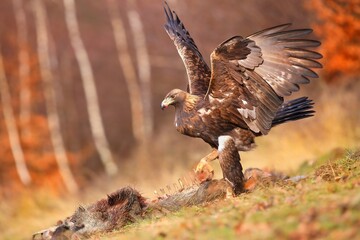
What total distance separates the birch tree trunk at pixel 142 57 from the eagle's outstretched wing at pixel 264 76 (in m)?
16.6

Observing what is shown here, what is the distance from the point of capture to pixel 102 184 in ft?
54.5

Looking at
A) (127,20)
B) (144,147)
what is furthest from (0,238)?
(127,20)

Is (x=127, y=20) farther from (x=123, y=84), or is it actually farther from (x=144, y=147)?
(x=144, y=147)

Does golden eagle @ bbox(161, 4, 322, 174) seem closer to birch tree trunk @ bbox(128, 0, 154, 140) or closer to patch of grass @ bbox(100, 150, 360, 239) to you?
patch of grass @ bbox(100, 150, 360, 239)

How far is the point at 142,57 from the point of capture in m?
25.3

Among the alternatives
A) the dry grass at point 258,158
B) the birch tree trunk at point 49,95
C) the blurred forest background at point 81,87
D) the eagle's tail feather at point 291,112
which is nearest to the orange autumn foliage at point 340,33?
the dry grass at point 258,158

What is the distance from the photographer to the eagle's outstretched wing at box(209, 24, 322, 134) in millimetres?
7849

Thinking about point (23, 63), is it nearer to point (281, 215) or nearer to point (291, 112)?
point (291, 112)

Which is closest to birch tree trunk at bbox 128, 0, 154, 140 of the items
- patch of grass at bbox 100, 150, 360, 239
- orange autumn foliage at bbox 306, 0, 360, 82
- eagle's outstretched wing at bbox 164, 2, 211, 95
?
orange autumn foliage at bbox 306, 0, 360, 82

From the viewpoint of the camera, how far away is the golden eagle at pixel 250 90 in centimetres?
786

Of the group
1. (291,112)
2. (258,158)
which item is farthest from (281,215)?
(258,158)

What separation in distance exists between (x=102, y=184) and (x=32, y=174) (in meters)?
8.27

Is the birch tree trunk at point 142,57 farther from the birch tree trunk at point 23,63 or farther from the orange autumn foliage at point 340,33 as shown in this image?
the orange autumn foliage at point 340,33

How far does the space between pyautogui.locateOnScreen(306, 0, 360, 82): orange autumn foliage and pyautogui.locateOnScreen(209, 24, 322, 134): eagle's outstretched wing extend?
6.73 m
